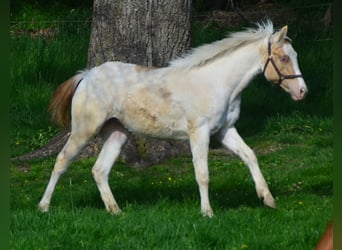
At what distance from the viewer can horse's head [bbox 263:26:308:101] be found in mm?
7200

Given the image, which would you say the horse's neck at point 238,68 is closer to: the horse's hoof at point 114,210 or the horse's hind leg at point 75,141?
the horse's hind leg at point 75,141

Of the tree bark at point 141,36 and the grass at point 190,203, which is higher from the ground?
the tree bark at point 141,36

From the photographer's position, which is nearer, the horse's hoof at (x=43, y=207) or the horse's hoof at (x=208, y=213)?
the horse's hoof at (x=208, y=213)

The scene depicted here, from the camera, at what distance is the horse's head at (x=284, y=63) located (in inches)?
283

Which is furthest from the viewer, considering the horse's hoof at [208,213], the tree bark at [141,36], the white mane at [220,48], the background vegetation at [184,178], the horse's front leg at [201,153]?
the tree bark at [141,36]

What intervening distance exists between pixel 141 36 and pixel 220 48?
2.68 metres

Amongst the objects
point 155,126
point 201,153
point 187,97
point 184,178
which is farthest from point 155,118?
point 184,178

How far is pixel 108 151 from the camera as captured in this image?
742cm

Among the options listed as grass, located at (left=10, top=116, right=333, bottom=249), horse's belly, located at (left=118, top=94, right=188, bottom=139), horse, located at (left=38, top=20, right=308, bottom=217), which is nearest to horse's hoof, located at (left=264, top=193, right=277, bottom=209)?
horse, located at (left=38, top=20, right=308, bottom=217)

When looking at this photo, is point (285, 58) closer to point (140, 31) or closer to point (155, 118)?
point (155, 118)

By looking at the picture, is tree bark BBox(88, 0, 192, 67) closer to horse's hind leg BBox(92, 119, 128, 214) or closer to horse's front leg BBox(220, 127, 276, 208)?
horse's hind leg BBox(92, 119, 128, 214)

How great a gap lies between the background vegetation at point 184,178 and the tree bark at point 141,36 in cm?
32

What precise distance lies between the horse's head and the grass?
3.47 feet

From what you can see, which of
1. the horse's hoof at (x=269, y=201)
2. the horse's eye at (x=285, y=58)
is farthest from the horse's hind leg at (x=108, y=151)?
the horse's eye at (x=285, y=58)
